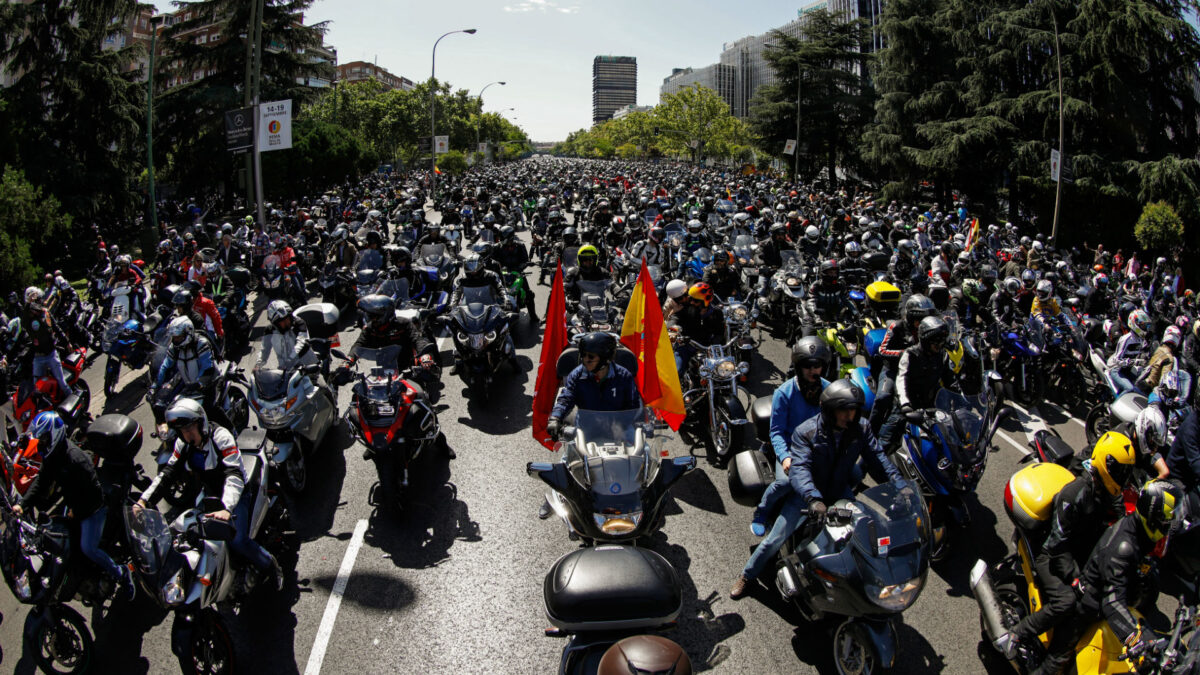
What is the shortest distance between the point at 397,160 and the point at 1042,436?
81.4 m

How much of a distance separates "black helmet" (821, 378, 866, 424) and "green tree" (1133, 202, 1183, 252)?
83.1 feet

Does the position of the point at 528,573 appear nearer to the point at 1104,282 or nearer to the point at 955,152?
the point at 1104,282

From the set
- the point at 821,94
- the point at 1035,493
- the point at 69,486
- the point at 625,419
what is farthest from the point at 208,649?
the point at 821,94

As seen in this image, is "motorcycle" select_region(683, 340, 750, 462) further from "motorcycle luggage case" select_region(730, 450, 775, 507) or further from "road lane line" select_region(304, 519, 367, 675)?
"road lane line" select_region(304, 519, 367, 675)

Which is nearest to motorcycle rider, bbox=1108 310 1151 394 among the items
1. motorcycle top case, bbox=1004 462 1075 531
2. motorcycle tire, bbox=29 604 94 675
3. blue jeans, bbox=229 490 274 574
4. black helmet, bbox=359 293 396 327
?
motorcycle top case, bbox=1004 462 1075 531

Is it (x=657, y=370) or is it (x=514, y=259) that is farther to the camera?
(x=514, y=259)

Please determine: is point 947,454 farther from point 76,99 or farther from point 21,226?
point 76,99

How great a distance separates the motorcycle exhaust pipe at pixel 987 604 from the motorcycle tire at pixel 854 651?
2.99 ft

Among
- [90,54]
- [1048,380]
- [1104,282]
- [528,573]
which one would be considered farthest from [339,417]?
[90,54]

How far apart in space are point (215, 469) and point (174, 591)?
1060 millimetres

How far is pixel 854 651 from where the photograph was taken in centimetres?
446

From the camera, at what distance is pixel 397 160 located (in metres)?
79.7

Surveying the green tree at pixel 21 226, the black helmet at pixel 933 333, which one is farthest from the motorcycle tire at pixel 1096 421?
the green tree at pixel 21 226

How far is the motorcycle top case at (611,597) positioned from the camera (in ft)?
11.5
